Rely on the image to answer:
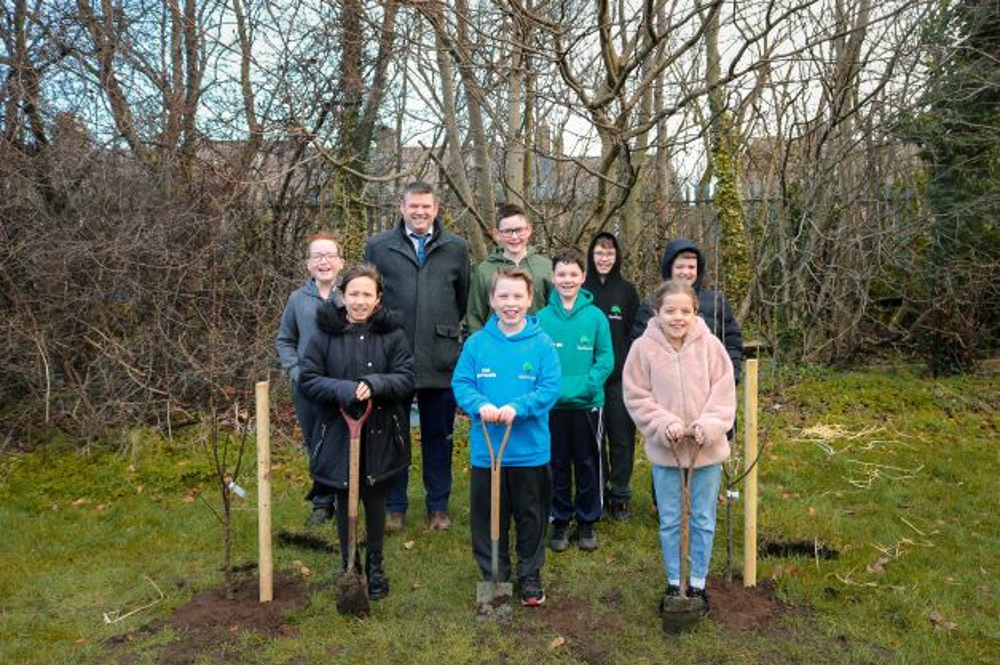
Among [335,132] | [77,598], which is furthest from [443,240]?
[335,132]

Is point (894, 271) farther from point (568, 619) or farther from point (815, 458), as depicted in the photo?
point (568, 619)

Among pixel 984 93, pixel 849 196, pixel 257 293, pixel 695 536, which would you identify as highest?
pixel 984 93

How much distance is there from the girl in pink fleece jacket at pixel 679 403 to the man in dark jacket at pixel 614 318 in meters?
1.02

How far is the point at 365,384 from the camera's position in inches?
139

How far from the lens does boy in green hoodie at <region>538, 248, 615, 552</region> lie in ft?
13.9

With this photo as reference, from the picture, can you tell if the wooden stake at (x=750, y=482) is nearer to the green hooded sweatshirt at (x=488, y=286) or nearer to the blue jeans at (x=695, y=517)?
the blue jeans at (x=695, y=517)

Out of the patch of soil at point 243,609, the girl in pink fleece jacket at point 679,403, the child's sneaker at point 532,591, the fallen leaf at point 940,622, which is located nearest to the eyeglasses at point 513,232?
the girl in pink fleece jacket at point 679,403

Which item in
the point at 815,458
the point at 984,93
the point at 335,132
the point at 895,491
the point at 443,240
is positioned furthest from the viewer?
the point at 984,93

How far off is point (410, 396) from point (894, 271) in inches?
330

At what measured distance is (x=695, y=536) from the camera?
3.60 meters

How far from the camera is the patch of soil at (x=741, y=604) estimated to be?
3491 millimetres

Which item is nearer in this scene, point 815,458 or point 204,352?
point 815,458

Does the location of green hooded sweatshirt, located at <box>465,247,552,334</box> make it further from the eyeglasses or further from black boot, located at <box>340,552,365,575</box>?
black boot, located at <box>340,552,365,575</box>

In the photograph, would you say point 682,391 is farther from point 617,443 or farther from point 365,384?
point 365,384
